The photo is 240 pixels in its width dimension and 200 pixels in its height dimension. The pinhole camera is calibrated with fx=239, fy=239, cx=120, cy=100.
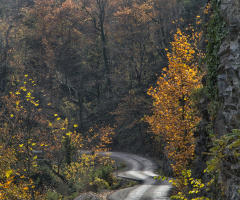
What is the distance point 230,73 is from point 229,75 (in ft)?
0.27

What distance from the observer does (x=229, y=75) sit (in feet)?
23.8

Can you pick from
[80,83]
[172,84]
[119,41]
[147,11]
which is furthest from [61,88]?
[172,84]

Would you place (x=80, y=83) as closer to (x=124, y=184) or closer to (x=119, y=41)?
(x=119, y=41)

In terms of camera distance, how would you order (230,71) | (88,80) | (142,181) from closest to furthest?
(230,71) < (142,181) < (88,80)

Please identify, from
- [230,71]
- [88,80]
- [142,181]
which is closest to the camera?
[230,71]

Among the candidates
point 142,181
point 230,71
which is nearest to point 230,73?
point 230,71

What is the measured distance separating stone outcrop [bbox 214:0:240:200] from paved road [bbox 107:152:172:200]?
8.54 metres

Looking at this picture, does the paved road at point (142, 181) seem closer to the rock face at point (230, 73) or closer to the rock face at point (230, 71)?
the rock face at point (230, 73)

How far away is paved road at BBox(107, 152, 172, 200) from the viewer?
14925 mm

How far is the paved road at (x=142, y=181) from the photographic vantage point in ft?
49.0

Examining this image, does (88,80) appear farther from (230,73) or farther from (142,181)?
(230,73)

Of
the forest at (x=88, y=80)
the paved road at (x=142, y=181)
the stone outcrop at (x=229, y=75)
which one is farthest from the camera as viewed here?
the forest at (x=88, y=80)

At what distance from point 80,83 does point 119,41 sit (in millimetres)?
10787

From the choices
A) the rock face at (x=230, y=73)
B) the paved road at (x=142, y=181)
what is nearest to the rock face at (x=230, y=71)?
the rock face at (x=230, y=73)
